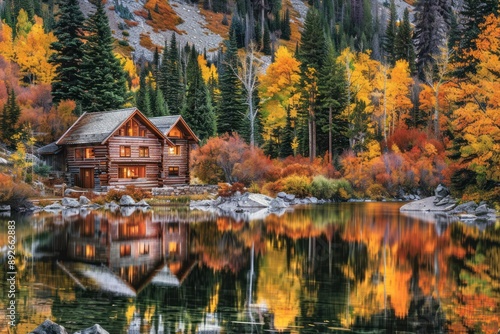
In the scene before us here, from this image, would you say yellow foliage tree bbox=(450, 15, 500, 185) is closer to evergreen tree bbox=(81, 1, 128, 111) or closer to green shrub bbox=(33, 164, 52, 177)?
green shrub bbox=(33, 164, 52, 177)

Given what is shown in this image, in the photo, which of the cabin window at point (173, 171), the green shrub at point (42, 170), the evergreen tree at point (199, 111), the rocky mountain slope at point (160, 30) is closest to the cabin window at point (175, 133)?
the cabin window at point (173, 171)

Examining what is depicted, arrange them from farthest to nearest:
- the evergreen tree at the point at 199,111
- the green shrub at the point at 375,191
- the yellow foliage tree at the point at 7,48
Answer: the yellow foliage tree at the point at 7,48
the evergreen tree at the point at 199,111
the green shrub at the point at 375,191

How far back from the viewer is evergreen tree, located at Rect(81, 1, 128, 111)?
59531mm

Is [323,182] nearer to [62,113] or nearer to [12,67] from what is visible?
[62,113]

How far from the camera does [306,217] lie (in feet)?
119

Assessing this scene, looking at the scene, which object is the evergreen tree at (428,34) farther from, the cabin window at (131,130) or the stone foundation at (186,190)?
the cabin window at (131,130)

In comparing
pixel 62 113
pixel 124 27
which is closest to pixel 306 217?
pixel 62 113

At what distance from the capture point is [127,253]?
2095 cm

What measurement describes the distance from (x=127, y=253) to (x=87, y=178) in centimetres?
3488

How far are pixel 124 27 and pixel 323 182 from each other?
109 meters

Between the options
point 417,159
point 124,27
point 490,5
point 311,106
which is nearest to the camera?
point 490,5

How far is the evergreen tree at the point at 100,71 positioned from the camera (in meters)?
59.5

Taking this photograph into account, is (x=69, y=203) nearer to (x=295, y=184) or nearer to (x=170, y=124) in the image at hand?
(x=170, y=124)

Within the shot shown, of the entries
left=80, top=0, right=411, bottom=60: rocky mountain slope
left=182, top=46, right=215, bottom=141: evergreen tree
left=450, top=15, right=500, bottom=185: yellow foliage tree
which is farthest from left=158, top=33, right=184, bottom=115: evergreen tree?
left=450, top=15, right=500, bottom=185: yellow foliage tree
